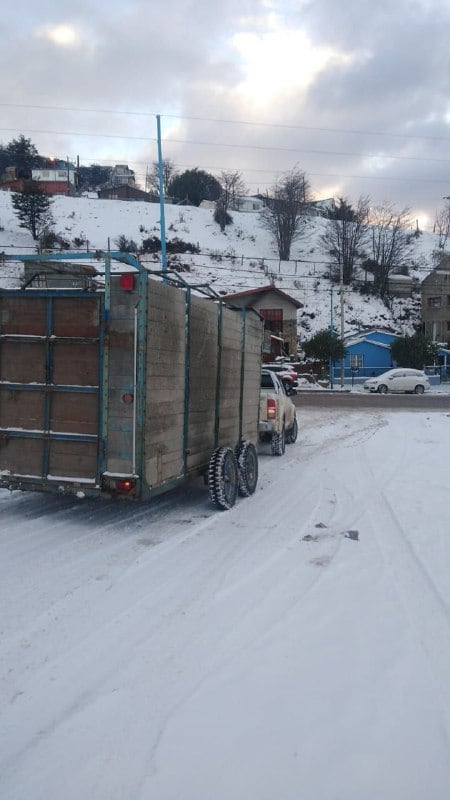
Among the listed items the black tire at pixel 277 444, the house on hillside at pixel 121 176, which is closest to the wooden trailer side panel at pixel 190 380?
the black tire at pixel 277 444

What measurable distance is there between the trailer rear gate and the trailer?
1 cm

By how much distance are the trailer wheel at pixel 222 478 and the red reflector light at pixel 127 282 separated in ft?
8.77

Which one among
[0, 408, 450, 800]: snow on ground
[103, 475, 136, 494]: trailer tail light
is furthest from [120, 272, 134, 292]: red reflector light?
[0, 408, 450, 800]: snow on ground

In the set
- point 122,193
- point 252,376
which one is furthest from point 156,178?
point 252,376

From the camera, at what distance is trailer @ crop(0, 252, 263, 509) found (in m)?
6.00

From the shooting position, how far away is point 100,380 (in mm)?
6172

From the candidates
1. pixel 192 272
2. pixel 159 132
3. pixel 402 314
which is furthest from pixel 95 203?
pixel 159 132

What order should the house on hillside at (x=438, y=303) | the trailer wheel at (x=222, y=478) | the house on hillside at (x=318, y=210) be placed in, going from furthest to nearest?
the house on hillside at (x=318, y=210) → the house on hillside at (x=438, y=303) → the trailer wheel at (x=222, y=478)

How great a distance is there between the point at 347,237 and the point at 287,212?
9094 mm

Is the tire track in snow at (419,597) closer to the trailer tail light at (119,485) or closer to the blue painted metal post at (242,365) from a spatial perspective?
the trailer tail light at (119,485)

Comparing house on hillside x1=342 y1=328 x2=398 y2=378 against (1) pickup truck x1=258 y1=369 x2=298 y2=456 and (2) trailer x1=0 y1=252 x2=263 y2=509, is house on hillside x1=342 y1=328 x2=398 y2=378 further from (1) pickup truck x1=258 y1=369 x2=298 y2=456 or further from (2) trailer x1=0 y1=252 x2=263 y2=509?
(2) trailer x1=0 y1=252 x2=263 y2=509

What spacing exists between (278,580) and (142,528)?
2.12 m

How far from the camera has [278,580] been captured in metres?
5.18

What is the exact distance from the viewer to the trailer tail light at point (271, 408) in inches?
489
